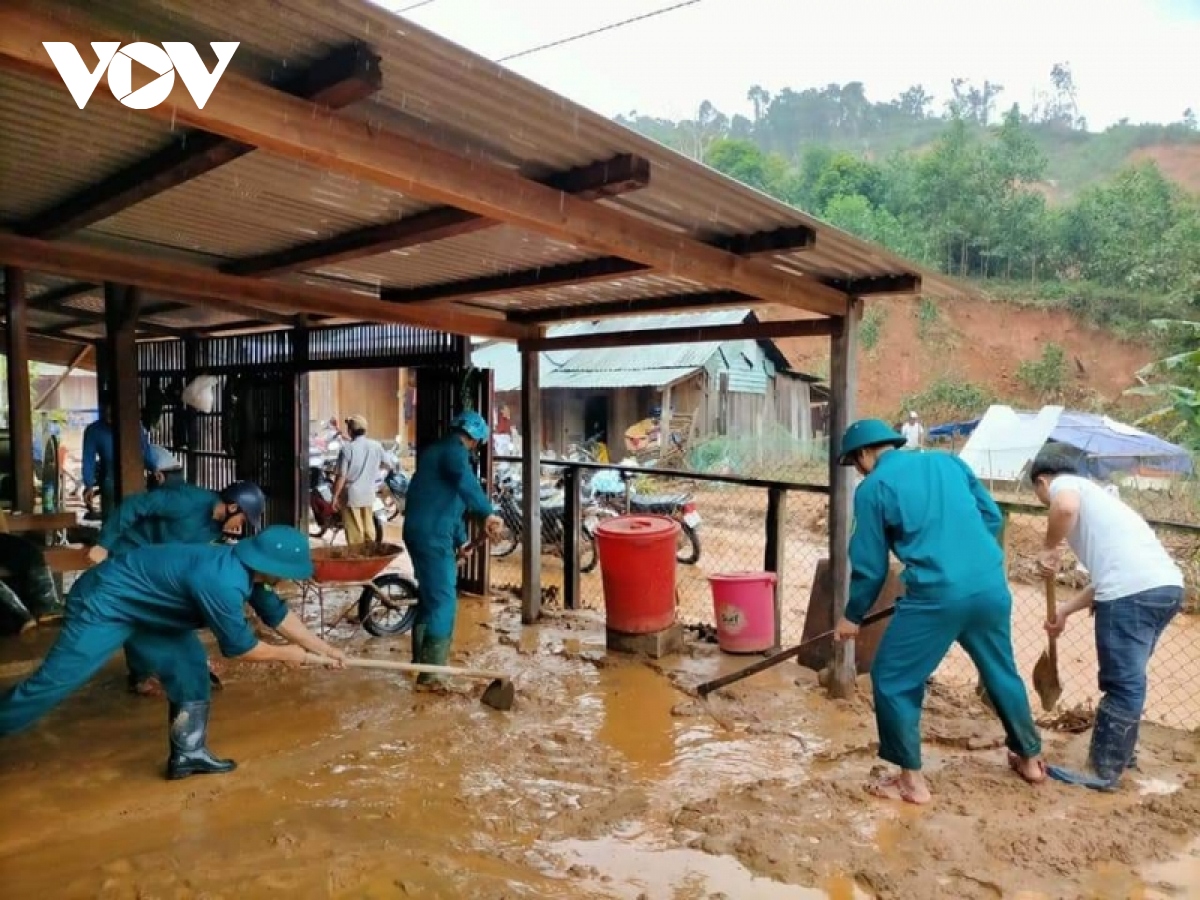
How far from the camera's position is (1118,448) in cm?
1714

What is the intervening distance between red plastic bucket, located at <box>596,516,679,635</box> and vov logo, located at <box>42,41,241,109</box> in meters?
4.12

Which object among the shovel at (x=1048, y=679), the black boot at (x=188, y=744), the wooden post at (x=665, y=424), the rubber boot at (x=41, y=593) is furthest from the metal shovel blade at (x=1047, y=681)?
the wooden post at (x=665, y=424)

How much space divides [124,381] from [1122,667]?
642 cm

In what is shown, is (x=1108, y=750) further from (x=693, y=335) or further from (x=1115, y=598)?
(x=693, y=335)

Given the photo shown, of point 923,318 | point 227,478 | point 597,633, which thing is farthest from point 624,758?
point 923,318

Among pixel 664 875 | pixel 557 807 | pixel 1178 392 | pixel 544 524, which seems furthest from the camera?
pixel 1178 392

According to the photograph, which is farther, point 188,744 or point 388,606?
point 388,606

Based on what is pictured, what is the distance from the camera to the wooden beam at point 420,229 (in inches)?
121

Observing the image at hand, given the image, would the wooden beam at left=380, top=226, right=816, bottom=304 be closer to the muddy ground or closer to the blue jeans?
the blue jeans

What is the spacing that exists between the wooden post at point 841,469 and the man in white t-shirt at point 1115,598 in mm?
1415

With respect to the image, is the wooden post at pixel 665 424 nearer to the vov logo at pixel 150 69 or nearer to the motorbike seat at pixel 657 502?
the motorbike seat at pixel 657 502

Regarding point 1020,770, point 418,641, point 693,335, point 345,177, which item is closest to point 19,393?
point 418,641

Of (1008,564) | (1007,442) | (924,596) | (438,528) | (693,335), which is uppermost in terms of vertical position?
(693,335)

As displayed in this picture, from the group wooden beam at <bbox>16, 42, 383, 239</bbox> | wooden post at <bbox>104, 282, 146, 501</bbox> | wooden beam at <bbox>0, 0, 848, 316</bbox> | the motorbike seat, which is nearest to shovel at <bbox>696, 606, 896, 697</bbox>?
wooden beam at <bbox>0, 0, 848, 316</bbox>
